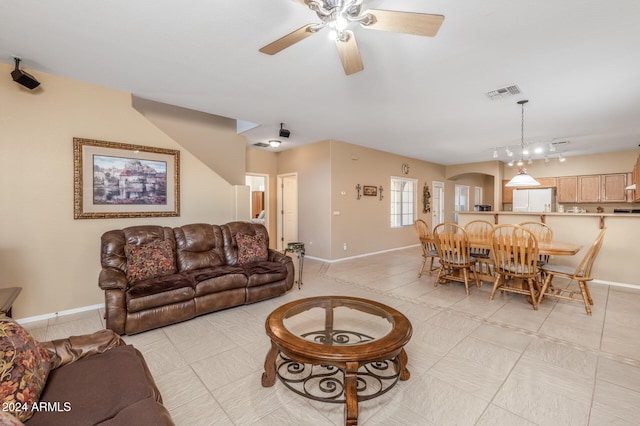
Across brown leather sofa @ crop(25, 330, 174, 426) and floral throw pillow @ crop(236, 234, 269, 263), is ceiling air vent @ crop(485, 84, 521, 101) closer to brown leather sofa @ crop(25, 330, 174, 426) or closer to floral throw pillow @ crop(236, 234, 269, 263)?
floral throw pillow @ crop(236, 234, 269, 263)

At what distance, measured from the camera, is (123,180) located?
3635mm

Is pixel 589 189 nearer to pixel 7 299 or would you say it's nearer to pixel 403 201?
pixel 403 201

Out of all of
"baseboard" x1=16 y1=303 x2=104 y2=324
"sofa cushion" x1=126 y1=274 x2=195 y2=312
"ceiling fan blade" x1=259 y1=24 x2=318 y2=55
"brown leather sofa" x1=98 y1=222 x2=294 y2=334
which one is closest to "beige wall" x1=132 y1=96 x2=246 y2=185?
"brown leather sofa" x1=98 y1=222 x2=294 y2=334

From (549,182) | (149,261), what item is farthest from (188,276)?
(549,182)

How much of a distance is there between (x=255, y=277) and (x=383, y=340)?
84.3 inches

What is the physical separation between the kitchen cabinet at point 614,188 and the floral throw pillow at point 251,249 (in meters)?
8.74

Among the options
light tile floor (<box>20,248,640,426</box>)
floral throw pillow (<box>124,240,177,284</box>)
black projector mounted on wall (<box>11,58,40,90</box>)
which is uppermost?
Result: black projector mounted on wall (<box>11,58,40,90</box>)

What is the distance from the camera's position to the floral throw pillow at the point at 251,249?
391 centimetres

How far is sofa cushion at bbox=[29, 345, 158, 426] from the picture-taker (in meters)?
1.08

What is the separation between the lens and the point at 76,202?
130 inches

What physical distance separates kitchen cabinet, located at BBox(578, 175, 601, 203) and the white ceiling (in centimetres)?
328

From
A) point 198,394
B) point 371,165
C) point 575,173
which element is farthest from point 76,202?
point 575,173

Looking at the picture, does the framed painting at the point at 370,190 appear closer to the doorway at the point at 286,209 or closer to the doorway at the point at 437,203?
the doorway at the point at 286,209

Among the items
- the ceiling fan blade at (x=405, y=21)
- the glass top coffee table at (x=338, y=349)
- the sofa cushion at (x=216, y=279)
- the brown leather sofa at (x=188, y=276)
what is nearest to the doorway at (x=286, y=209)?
the brown leather sofa at (x=188, y=276)
